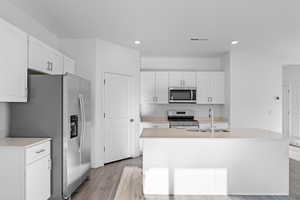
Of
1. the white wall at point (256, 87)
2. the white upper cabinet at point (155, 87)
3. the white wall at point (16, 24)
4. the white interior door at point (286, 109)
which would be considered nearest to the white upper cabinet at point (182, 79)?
the white upper cabinet at point (155, 87)

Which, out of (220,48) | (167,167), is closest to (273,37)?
(220,48)

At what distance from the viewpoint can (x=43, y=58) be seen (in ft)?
10.9

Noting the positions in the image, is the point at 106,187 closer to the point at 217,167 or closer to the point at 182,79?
the point at 217,167

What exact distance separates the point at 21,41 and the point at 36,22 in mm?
Answer: 1297

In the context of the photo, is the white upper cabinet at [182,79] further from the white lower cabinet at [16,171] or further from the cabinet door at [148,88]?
the white lower cabinet at [16,171]

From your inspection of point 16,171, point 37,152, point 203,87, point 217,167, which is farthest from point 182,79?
point 16,171

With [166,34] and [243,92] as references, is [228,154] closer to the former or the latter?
[166,34]

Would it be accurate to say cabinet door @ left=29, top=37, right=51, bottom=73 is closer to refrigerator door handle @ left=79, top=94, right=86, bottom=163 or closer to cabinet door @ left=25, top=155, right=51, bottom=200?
refrigerator door handle @ left=79, top=94, right=86, bottom=163

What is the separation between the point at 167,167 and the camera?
3.26m

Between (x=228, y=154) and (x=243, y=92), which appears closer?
(x=228, y=154)

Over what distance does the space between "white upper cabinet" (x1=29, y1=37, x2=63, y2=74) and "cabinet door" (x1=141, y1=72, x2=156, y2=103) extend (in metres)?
2.56

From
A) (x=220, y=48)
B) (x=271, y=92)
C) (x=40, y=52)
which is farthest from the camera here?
(x=271, y=92)

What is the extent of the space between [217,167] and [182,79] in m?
3.26

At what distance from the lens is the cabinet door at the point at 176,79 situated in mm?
6195
